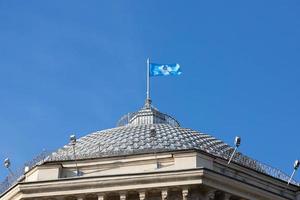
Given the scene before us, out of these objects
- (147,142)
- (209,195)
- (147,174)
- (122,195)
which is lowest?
(209,195)

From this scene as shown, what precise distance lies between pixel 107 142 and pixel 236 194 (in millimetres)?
8900

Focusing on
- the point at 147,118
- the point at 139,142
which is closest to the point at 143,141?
the point at 139,142

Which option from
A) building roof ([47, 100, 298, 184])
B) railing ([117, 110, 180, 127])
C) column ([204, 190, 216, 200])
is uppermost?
railing ([117, 110, 180, 127])

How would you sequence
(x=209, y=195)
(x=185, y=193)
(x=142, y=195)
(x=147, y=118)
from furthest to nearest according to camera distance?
(x=147, y=118) → (x=142, y=195) → (x=209, y=195) → (x=185, y=193)

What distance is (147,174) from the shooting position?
1146 inches

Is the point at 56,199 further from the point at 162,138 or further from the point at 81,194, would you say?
the point at 162,138

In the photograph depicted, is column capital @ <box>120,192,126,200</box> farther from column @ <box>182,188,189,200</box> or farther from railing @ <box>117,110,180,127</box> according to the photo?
railing @ <box>117,110,180,127</box>

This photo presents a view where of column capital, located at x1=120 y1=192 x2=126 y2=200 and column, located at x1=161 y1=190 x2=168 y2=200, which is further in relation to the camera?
column capital, located at x1=120 y1=192 x2=126 y2=200

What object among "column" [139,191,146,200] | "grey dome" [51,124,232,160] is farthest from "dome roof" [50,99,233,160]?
"column" [139,191,146,200]

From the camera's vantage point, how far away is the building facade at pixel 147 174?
28.9m

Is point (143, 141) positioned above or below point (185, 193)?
above

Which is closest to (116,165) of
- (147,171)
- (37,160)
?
(147,171)

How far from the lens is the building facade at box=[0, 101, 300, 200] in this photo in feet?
94.7

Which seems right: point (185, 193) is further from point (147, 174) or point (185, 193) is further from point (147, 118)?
point (147, 118)
